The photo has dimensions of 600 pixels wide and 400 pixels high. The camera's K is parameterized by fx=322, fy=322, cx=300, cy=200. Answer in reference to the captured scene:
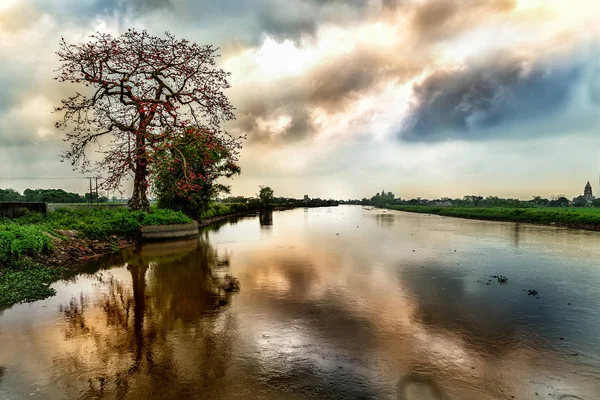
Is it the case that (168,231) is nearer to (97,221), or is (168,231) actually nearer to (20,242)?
(97,221)

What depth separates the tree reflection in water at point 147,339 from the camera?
167 inches

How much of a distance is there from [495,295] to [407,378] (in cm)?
601

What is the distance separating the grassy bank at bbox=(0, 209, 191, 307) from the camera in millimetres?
8859

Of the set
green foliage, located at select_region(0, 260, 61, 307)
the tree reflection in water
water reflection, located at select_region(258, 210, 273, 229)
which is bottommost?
water reflection, located at select_region(258, 210, 273, 229)

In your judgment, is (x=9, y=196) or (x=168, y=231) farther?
(x=9, y=196)

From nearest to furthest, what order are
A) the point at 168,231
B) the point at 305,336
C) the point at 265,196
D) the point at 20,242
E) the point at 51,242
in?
1. the point at 305,336
2. the point at 20,242
3. the point at 51,242
4. the point at 168,231
5. the point at 265,196

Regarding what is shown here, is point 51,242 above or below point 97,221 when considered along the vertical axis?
below

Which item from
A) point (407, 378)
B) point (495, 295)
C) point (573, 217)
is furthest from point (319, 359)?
point (573, 217)

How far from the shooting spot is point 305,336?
5.89m

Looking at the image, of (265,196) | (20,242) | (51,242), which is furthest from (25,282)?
(265,196)

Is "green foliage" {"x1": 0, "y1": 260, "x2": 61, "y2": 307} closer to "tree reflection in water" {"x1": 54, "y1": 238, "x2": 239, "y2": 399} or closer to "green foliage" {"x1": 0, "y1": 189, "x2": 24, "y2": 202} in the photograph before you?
"tree reflection in water" {"x1": 54, "y1": 238, "x2": 239, "y2": 399}

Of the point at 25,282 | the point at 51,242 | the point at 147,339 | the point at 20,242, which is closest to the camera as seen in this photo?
the point at 147,339

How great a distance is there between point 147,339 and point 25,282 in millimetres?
6019

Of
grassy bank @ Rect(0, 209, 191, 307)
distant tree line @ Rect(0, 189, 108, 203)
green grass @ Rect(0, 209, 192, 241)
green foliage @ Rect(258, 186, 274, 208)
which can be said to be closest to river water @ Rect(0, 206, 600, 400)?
grassy bank @ Rect(0, 209, 191, 307)
